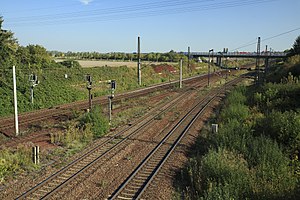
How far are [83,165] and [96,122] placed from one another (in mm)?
5437

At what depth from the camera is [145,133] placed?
17.9 m

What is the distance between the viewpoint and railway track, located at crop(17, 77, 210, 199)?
9.64 meters

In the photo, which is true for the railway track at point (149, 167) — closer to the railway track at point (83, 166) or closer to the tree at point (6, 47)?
the railway track at point (83, 166)

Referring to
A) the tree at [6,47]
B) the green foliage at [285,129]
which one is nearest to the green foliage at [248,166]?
the green foliage at [285,129]

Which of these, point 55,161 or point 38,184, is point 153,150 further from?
point 38,184

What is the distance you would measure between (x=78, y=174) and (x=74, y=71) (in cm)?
3203

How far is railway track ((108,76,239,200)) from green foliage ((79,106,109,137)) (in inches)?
157

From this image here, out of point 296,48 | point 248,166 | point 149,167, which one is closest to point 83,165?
point 149,167

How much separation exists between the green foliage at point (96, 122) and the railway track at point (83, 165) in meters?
0.97

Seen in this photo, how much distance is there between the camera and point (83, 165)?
12281 mm

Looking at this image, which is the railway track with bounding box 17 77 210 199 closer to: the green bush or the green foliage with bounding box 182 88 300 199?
the green foliage with bounding box 182 88 300 199

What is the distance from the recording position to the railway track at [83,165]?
9.64m

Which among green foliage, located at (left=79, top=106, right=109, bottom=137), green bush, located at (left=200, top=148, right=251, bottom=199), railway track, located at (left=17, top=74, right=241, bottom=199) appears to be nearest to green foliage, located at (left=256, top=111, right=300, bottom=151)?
green bush, located at (left=200, top=148, right=251, bottom=199)

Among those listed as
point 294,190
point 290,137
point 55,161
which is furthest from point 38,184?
point 290,137
